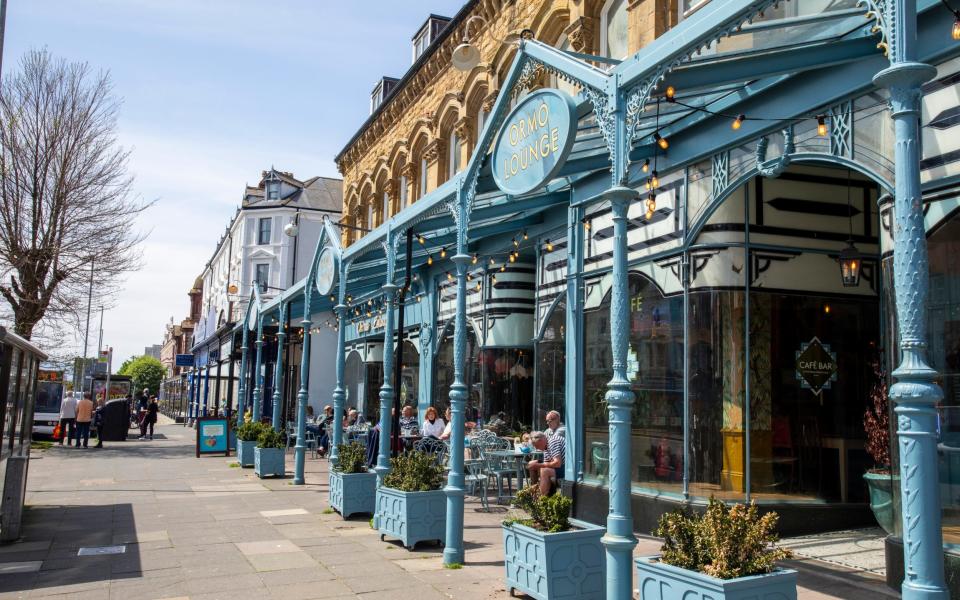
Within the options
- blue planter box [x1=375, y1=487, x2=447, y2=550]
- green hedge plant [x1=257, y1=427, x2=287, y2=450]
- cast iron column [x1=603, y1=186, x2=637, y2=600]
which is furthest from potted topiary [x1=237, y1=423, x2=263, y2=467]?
cast iron column [x1=603, y1=186, x2=637, y2=600]

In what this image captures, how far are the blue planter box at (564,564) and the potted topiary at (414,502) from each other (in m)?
2.35

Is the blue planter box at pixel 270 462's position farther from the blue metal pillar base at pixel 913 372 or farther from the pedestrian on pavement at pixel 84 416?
the blue metal pillar base at pixel 913 372

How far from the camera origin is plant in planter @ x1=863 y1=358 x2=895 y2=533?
7066 millimetres

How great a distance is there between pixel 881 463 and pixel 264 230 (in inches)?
1752

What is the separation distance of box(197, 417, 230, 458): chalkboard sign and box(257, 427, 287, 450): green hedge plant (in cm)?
558

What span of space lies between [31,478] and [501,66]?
1255cm

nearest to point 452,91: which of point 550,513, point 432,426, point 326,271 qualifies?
point 326,271

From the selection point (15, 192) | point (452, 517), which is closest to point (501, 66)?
point (452, 517)

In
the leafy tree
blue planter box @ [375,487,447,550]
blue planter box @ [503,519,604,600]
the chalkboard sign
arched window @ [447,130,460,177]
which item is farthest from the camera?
the leafy tree

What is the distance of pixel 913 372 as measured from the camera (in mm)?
3375

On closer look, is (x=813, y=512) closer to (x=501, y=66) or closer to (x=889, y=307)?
(x=889, y=307)

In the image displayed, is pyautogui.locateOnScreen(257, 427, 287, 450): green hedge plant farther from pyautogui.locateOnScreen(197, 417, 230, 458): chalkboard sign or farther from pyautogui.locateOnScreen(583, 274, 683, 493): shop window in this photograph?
pyautogui.locateOnScreen(583, 274, 683, 493): shop window

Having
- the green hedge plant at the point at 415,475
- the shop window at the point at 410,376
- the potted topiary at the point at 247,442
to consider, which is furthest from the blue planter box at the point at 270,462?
the green hedge plant at the point at 415,475

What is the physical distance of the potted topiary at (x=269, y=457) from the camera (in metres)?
15.6
